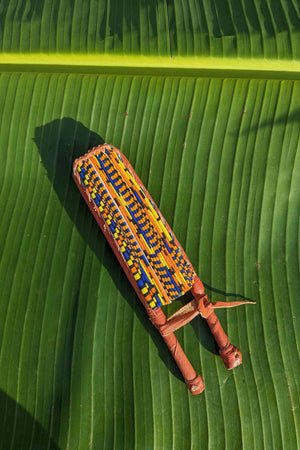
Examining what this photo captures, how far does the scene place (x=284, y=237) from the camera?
1.32 metres

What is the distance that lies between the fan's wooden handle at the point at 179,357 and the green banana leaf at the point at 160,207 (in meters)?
0.04

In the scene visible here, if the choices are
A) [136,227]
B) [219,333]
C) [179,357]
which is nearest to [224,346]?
[219,333]

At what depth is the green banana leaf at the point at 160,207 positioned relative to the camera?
1193mm

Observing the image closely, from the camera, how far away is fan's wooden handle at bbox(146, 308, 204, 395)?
3.88 feet

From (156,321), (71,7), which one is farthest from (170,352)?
(71,7)

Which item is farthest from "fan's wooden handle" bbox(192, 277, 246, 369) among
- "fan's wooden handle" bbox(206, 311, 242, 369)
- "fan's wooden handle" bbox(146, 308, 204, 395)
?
"fan's wooden handle" bbox(146, 308, 204, 395)

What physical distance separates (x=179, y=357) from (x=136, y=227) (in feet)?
1.48

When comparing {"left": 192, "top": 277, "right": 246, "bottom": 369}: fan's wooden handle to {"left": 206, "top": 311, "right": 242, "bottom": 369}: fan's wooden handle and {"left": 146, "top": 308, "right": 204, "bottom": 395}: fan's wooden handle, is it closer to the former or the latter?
{"left": 206, "top": 311, "right": 242, "bottom": 369}: fan's wooden handle

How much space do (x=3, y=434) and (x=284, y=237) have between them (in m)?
1.15

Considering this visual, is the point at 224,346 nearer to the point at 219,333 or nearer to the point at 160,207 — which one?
the point at 219,333

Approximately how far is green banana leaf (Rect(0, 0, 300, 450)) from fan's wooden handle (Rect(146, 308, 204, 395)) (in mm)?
43

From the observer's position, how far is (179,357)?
3.94 feet

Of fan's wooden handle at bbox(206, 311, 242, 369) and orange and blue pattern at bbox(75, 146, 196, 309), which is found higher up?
orange and blue pattern at bbox(75, 146, 196, 309)

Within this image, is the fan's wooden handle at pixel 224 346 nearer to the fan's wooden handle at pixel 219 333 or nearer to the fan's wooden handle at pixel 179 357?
the fan's wooden handle at pixel 219 333
